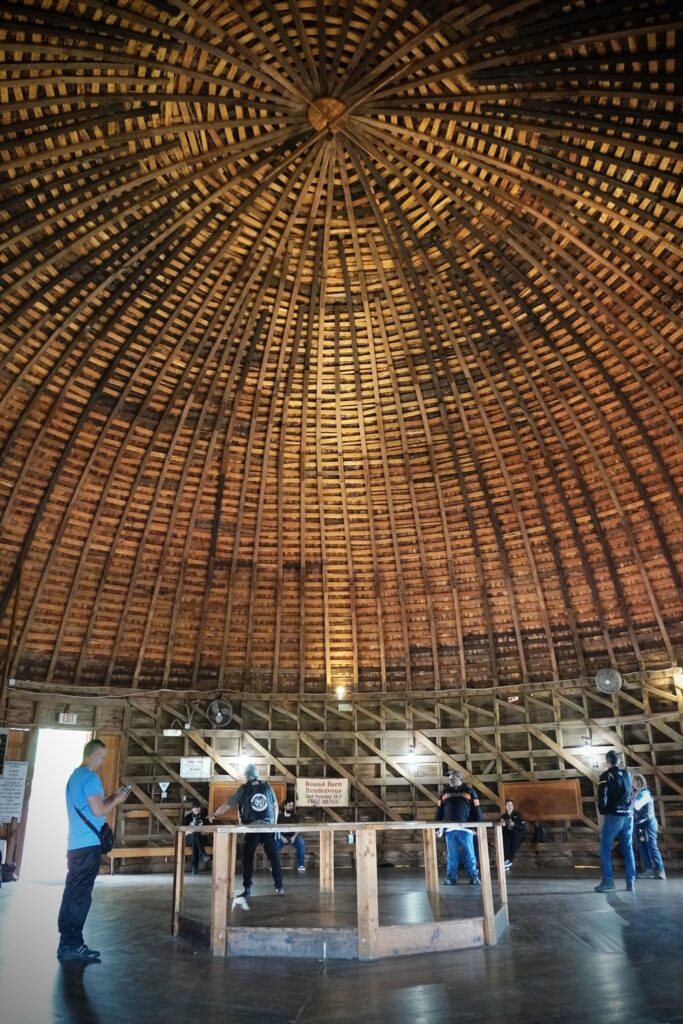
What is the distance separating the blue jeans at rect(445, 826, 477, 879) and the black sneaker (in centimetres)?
634

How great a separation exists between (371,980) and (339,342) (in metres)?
12.3

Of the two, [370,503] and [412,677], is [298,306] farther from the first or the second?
[412,677]

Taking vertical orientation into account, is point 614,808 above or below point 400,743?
below

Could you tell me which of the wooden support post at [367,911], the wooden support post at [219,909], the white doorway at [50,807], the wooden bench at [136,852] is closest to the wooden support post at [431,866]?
the wooden support post at [367,911]

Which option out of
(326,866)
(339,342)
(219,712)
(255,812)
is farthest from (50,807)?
(339,342)

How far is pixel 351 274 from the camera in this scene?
582 inches

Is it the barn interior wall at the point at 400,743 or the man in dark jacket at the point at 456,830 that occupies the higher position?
the barn interior wall at the point at 400,743

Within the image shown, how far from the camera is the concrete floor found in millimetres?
4648

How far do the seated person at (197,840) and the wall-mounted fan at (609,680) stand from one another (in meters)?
9.17

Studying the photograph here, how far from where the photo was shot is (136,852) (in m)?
16.6

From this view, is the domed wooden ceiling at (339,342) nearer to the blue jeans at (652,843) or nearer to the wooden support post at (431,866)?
the blue jeans at (652,843)

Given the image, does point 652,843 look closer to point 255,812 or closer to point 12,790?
point 255,812

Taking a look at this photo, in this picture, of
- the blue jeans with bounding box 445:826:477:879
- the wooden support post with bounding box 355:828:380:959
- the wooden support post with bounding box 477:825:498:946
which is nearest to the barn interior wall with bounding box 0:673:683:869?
the blue jeans with bounding box 445:826:477:879

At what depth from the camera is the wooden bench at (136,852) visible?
16344 millimetres
